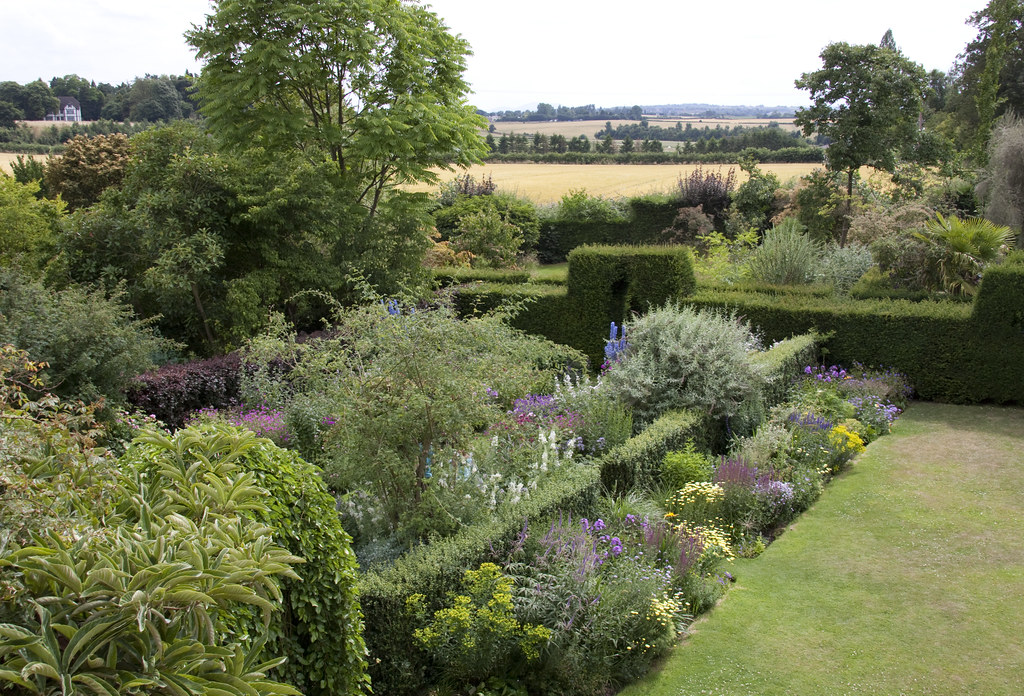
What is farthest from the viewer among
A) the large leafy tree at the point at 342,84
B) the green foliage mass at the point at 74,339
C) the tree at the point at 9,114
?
the tree at the point at 9,114

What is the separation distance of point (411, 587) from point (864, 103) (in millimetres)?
19393

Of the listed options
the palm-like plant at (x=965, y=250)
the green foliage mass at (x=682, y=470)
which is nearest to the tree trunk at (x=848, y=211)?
the palm-like plant at (x=965, y=250)

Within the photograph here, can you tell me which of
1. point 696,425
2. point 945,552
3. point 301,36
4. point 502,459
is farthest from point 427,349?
point 301,36

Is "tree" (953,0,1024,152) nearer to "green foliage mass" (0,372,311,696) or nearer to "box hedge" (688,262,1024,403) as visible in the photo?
"box hedge" (688,262,1024,403)

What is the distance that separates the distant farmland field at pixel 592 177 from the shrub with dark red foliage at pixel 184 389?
1849cm

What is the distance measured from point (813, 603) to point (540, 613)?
83.6 inches

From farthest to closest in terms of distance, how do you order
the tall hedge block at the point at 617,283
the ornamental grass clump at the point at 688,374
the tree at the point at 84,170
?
the tree at the point at 84,170 < the tall hedge block at the point at 617,283 < the ornamental grass clump at the point at 688,374

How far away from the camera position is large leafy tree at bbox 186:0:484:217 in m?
12.1

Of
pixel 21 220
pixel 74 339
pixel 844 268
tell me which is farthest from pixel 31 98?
pixel 844 268

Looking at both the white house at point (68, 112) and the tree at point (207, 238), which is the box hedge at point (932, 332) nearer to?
the tree at point (207, 238)

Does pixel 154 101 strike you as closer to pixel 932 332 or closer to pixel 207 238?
pixel 207 238

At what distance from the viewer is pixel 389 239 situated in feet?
40.1

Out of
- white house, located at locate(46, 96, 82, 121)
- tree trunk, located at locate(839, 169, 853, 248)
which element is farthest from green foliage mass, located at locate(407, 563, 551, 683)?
white house, located at locate(46, 96, 82, 121)

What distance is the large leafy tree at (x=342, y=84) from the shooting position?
39.8 feet
